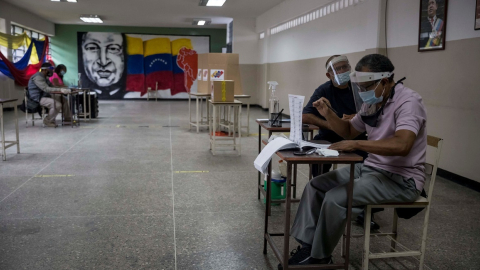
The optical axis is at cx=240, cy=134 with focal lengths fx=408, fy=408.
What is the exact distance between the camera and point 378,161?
2246mm

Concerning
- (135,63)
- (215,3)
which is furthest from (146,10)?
(135,63)

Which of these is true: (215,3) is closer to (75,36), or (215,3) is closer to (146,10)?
(146,10)

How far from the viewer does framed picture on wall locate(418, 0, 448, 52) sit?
4.45m

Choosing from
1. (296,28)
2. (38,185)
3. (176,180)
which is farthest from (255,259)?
(296,28)

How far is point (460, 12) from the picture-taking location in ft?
13.9

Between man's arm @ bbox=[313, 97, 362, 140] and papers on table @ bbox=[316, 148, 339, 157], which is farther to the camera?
man's arm @ bbox=[313, 97, 362, 140]

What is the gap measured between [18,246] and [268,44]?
33.9 ft

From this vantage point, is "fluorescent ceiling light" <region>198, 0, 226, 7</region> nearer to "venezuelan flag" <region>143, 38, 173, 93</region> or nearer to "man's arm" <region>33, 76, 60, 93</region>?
"man's arm" <region>33, 76, 60, 93</region>

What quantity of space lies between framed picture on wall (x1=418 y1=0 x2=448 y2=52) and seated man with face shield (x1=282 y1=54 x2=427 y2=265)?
111 inches

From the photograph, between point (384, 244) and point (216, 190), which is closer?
point (384, 244)

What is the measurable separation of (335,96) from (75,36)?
50.8 ft

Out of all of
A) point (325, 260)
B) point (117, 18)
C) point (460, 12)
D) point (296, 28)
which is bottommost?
point (325, 260)


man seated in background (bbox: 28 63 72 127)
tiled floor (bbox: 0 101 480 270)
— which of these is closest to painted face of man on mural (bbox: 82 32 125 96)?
man seated in background (bbox: 28 63 72 127)

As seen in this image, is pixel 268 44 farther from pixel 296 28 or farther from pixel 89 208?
pixel 89 208
